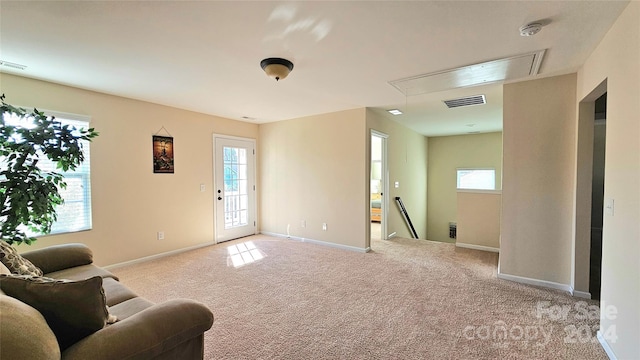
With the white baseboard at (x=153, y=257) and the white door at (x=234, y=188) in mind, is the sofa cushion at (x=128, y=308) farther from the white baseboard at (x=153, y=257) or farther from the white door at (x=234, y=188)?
the white door at (x=234, y=188)

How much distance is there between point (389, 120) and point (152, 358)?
198 inches

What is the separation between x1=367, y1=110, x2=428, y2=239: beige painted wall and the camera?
5.41m

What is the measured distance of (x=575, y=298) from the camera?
2.82 meters

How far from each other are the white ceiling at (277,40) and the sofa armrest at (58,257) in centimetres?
175

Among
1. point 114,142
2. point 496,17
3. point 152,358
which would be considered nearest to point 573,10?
point 496,17

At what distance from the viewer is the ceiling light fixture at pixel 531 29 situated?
1970 mm

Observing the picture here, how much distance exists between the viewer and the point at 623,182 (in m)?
1.82

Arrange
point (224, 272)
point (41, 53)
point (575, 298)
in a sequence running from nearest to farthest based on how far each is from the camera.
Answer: point (41, 53)
point (575, 298)
point (224, 272)

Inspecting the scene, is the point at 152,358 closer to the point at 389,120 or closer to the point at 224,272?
the point at 224,272

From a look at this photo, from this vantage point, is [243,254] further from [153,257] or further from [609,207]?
[609,207]

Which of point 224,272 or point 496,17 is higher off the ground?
point 496,17

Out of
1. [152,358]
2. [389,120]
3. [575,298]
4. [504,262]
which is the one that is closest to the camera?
[152,358]

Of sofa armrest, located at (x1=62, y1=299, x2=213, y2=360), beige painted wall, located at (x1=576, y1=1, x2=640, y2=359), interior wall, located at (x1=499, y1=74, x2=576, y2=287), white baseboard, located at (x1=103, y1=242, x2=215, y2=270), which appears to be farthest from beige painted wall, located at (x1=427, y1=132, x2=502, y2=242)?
sofa armrest, located at (x1=62, y1=299, x2=213, y2=360)

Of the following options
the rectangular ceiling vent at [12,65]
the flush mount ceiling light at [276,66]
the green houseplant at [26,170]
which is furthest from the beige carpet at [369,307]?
the rectangular ceiling vent at [12,65]
